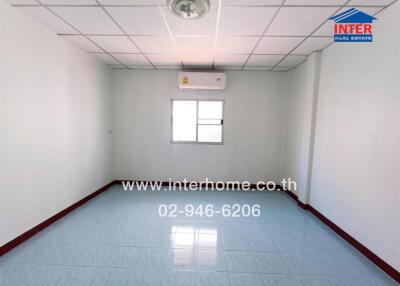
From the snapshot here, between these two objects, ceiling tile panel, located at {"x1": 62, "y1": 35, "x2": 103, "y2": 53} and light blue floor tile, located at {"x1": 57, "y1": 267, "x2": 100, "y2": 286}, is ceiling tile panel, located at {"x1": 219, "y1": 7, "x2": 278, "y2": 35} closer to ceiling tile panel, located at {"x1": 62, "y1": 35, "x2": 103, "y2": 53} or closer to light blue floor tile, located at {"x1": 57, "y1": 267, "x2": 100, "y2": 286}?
ceiling tile panel, located at {"x1": 62, "y1": 35, "x2": 103, "y2": 53}

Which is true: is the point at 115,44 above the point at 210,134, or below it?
above

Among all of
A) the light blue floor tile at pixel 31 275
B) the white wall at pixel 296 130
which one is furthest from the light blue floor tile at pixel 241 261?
the white wall at pixel 296 130

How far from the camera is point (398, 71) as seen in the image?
6.79ft

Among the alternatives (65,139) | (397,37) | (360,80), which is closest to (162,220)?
(65,139)

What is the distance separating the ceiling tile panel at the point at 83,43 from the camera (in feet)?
10.2

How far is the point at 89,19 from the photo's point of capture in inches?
100

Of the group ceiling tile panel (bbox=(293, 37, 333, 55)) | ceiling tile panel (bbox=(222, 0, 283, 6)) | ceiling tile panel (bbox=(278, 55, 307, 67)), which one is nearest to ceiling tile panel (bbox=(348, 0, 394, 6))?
ceiling tile panel (bbox=(222, 0, 283, 6))

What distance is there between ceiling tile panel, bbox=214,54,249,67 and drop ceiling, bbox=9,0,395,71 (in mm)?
19

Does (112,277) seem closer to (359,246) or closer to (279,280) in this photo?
(279,280)

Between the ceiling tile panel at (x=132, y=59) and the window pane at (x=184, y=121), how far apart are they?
1145 mm

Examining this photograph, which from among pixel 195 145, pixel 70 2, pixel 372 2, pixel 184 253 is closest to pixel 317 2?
pixel 372 2

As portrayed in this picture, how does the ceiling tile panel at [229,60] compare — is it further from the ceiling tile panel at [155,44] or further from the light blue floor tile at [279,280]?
the light blue floor tile at [279,280]

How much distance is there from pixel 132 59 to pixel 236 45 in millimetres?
2102

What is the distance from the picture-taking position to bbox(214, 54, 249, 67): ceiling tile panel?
3.85 meters
